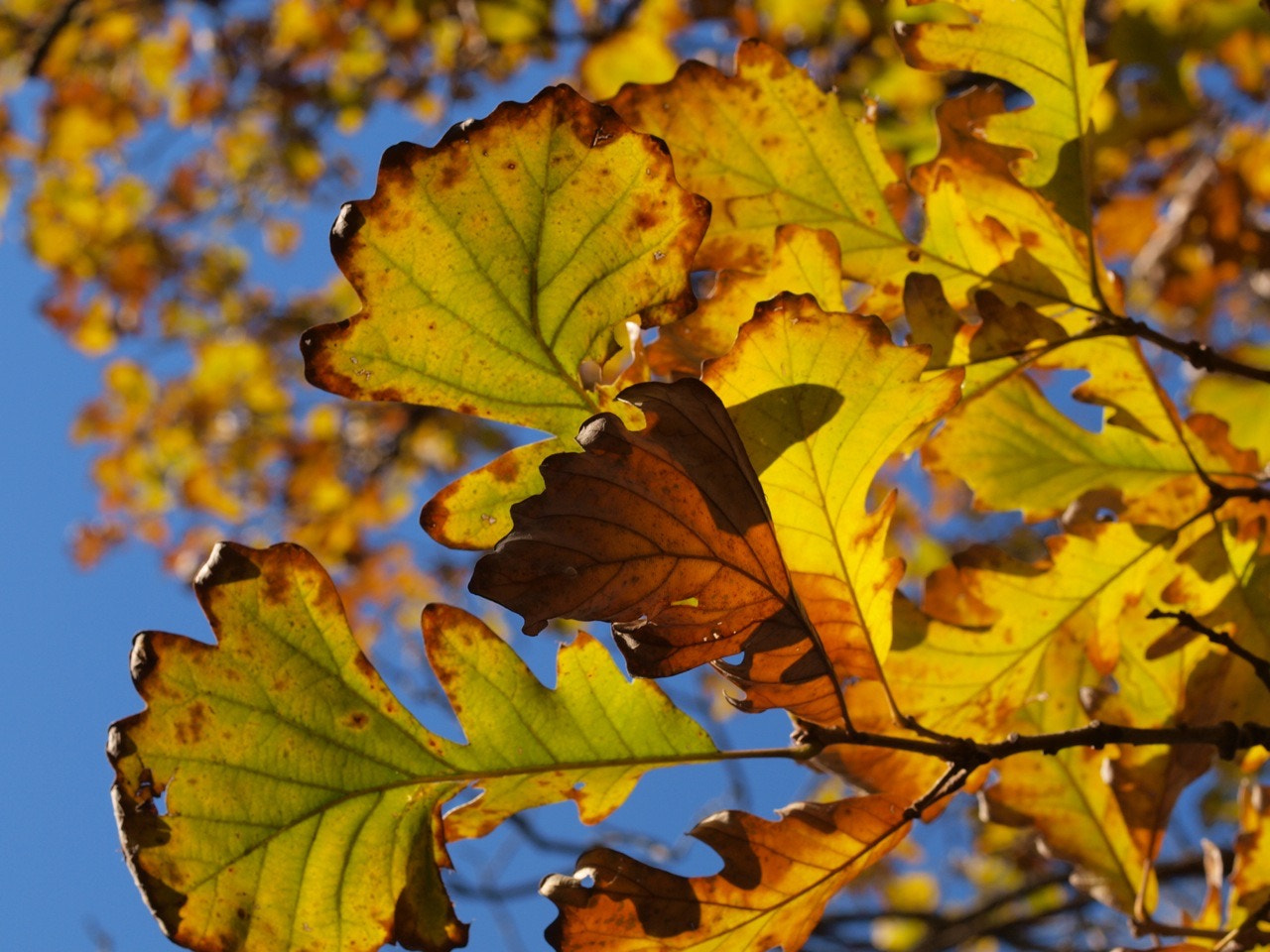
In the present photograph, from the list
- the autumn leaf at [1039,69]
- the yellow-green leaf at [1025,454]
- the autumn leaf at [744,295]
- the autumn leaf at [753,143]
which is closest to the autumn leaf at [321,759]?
the autumn leaf at [744,295]

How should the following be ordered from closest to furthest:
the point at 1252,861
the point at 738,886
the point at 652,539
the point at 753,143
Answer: the point at 652,539 → the point at 738,886 → the point at 753,143 → the point at 1252,861

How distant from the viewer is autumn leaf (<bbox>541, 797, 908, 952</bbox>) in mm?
851

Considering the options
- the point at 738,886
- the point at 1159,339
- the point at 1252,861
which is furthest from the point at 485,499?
the point at 1252,861

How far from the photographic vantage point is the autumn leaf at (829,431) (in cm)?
77

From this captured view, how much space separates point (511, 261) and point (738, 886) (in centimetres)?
51

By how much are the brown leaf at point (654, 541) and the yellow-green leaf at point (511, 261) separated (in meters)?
0.12

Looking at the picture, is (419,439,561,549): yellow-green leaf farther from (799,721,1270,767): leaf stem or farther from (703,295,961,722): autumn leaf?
(799,721,1270,767): leaf stem

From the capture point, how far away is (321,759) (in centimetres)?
82

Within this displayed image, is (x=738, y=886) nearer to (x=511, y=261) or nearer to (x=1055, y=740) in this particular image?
(x=1055, y=740)

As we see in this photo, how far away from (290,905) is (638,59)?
3.03 m

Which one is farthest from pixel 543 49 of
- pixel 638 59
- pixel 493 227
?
pixel 493 227

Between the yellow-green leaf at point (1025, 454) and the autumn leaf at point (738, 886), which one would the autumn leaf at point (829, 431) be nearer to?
the autumn leaf at point (738, 886)

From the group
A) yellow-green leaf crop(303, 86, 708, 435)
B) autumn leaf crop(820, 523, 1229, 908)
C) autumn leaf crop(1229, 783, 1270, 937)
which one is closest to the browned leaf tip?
yellow-green leaf crop(303, 86, 708, 435)

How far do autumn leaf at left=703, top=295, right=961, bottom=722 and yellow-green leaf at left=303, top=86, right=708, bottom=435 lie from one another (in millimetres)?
82
